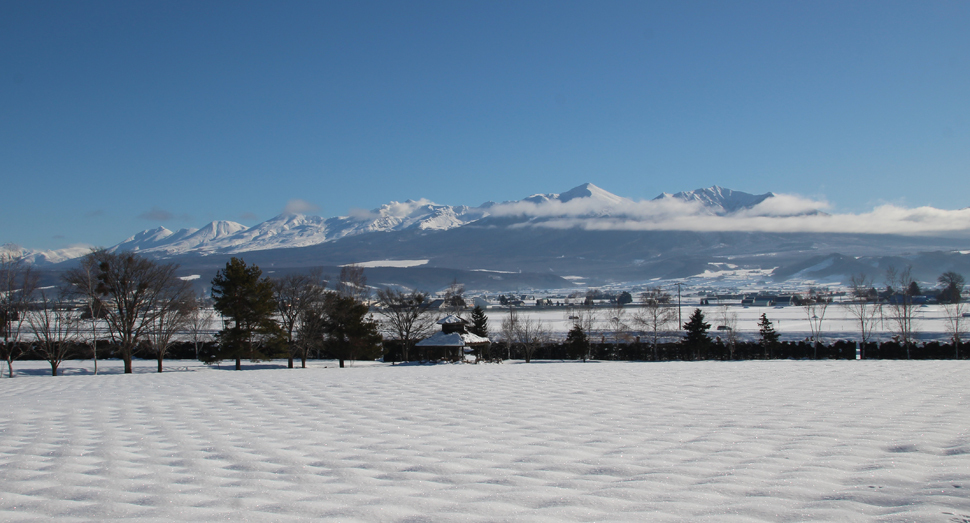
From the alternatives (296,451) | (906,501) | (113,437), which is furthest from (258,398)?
(906,501)

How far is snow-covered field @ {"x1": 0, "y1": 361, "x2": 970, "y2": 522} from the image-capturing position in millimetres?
4785

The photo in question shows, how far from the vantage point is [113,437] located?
313 inches

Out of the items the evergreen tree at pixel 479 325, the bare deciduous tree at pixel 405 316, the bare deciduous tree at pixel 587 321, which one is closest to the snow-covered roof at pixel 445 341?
the bare deciduous tree at pixel 405 316

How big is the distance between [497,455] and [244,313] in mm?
30543

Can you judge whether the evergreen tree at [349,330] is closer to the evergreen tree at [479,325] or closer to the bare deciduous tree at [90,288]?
the bare deciduous tree at [90,288]

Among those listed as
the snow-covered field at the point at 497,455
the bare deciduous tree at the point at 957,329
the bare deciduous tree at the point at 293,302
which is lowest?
the bare deciduous tree at the point at 957,329

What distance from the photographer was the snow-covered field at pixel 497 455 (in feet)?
15.7

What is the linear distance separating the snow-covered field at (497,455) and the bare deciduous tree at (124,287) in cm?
1967

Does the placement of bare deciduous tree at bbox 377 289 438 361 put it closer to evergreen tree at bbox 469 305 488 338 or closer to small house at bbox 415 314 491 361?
small house at bbox 415 314 491 361

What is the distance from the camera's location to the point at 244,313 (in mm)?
33500

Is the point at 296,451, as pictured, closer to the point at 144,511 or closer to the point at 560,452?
the point at 144,511

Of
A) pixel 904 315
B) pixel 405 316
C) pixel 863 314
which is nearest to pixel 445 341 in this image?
pixel 405 316

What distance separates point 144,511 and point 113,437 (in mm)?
4045

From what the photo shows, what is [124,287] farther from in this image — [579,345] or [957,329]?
[957,329]
